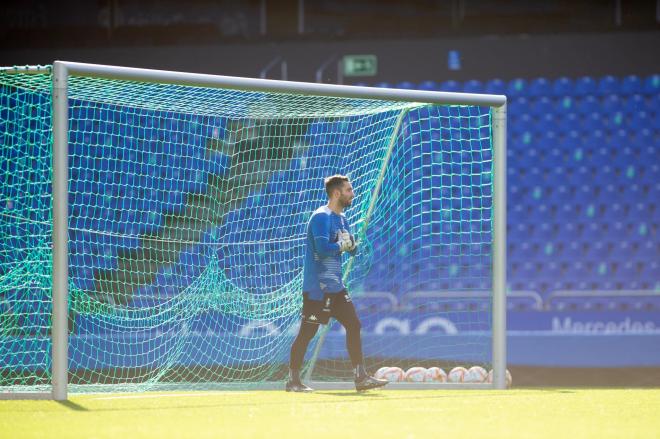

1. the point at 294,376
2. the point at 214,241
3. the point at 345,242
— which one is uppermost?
the point at 345,242

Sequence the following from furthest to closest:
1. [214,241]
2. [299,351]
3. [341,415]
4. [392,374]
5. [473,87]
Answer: [473,87] < [214,241] < [392,374] < [299,351] < [341,415]

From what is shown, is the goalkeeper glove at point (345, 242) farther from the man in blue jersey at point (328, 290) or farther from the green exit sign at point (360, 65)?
the green exit sign at point (360, 65)

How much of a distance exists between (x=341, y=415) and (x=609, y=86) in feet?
29.8

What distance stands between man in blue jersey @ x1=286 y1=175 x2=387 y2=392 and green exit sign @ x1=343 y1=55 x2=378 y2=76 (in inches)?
266

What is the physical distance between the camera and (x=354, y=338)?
Answer: 23.1ft

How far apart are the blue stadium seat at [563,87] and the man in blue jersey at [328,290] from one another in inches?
282

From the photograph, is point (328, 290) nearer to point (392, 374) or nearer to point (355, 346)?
point (355, 346)

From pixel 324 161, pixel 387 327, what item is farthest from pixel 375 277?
pixel 324 161

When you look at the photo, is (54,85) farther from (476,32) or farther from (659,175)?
(659,175)

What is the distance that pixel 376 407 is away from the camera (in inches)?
239

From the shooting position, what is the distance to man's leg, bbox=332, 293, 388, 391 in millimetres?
7027

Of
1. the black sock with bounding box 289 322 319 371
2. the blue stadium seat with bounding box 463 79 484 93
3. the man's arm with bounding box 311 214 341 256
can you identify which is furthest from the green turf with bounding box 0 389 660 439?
the blue stadium seat with bounding box 463 79 484 93

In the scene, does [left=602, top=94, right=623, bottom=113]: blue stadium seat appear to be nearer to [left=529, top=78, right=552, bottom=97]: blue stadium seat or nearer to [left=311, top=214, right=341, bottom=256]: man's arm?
[left=529, top=78, right=552, bottom=97]: blue stadium seat

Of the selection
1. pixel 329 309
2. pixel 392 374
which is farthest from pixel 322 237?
pixel 392 374
